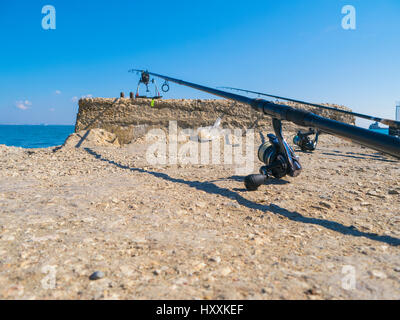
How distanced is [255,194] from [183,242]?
1852mm

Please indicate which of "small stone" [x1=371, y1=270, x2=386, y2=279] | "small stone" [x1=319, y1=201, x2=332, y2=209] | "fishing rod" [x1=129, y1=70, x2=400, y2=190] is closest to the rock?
"fishing rod" [x1=129, y1=70, x2=400, y2=190]

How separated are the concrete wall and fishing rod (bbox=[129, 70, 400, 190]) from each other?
663 cm

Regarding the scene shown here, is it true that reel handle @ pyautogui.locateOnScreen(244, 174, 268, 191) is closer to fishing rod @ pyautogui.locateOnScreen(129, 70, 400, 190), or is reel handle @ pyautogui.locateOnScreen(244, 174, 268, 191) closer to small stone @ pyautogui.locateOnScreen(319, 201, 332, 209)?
fishing rod @ pyautogui.locateOnScreen(129, 70, 400, 190)

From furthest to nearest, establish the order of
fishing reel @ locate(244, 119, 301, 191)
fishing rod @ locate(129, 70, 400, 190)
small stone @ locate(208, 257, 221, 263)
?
fishing reel @ locate(244, 119, 301, 191), fishing rod @ locate(129, 70, 400, 190), small stone @ locate(208, 257, 221, 263)

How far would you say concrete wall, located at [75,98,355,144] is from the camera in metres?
11.7

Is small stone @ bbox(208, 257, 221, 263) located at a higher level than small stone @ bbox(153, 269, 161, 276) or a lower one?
higher

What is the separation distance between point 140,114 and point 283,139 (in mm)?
8940

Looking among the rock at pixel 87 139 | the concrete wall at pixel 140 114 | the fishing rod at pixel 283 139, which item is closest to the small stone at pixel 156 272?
the fishing rod at pixel 283 139

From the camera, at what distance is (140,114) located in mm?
11852

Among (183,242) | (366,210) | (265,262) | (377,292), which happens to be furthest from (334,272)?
(366,210)

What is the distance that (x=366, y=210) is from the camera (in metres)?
3.02

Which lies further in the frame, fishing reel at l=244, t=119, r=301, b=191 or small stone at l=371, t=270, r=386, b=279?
fishing reel at l=244, t=119, r=301, b=191
